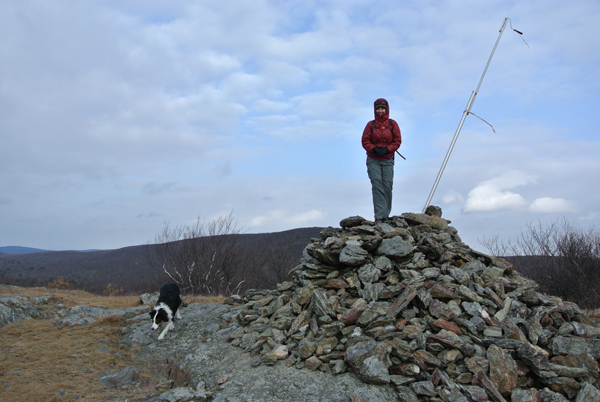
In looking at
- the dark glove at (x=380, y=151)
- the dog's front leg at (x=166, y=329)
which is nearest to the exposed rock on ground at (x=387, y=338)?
the dog's front leg at (x=166, y=329)

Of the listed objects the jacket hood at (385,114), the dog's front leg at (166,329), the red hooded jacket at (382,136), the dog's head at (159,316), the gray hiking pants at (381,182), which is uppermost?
the jacket hood at (385,114)

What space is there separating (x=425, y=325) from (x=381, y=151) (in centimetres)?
449

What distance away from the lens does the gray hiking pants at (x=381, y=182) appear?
9930mm

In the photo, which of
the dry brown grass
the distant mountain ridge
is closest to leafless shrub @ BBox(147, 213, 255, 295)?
the dry brown grass

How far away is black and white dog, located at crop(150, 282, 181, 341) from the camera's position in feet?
31.4

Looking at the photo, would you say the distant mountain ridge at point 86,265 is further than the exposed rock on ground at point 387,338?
Yes

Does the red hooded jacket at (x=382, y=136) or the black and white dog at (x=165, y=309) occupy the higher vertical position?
the red hooded jacket at (x=382, y=136)

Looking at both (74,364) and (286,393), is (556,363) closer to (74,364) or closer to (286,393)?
(286,393)

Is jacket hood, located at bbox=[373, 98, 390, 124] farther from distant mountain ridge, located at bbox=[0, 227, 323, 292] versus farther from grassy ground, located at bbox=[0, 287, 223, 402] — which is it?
distant mountain ridge, located at bbox=[0, 227, 323, 292]

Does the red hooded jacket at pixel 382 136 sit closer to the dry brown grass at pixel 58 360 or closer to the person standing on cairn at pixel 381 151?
the person standing on cairn at pixel 381 151

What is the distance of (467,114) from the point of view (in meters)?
10.1

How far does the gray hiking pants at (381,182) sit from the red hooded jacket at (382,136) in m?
0.19

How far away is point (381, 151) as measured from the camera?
378 inches

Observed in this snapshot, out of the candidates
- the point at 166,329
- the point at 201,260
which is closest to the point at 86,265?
the point at 201,260
